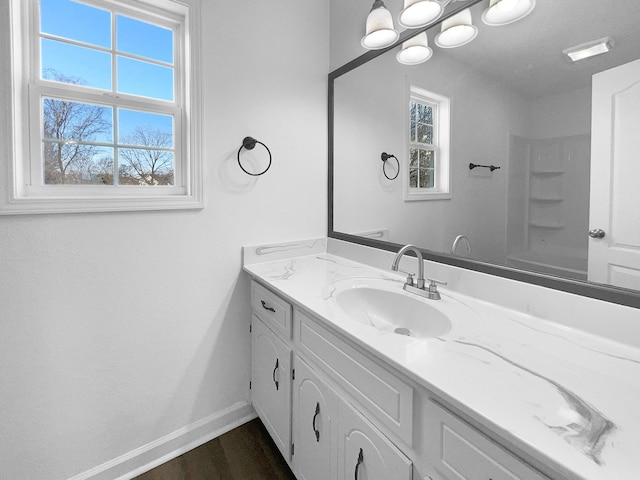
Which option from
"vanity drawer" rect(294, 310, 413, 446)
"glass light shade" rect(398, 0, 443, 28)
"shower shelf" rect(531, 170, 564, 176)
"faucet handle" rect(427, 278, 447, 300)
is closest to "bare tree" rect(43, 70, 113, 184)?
"vanity drawer" rect(294, 310, 413, 446)

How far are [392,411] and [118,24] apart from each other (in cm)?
186

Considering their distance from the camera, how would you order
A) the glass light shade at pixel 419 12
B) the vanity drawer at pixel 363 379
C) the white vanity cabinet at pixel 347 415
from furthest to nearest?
the glass light shade at pixel 419 12
the vanity drawer at pixel 363 379
the white vanity cabinet at pixel 347 415

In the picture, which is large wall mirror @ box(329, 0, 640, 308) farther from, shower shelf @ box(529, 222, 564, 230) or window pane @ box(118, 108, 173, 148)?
window pane @ box(118, 108, 173, 148)

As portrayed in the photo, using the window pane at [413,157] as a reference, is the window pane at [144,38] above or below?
above

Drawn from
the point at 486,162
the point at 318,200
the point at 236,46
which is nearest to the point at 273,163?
the point at 318,200

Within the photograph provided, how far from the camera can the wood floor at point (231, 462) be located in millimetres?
1484

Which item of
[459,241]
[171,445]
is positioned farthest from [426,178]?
[171,445]

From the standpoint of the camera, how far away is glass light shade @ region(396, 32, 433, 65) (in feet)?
4.62

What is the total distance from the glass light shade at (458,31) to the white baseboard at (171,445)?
200 centimetres

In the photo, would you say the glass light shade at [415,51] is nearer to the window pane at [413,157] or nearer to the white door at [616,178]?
the window pane at [413,157]

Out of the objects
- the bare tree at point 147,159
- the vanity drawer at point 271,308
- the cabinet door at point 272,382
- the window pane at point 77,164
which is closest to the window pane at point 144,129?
the bare tree at point 147,159

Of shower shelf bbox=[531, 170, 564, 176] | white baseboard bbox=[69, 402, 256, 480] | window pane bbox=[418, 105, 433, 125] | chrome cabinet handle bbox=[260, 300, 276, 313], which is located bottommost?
white baseboard bbox=[69, 402, 256, 480]

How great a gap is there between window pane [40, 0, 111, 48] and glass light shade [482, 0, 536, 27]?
1.55m

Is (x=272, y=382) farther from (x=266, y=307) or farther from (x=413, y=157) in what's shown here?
(x=413, y=157)
